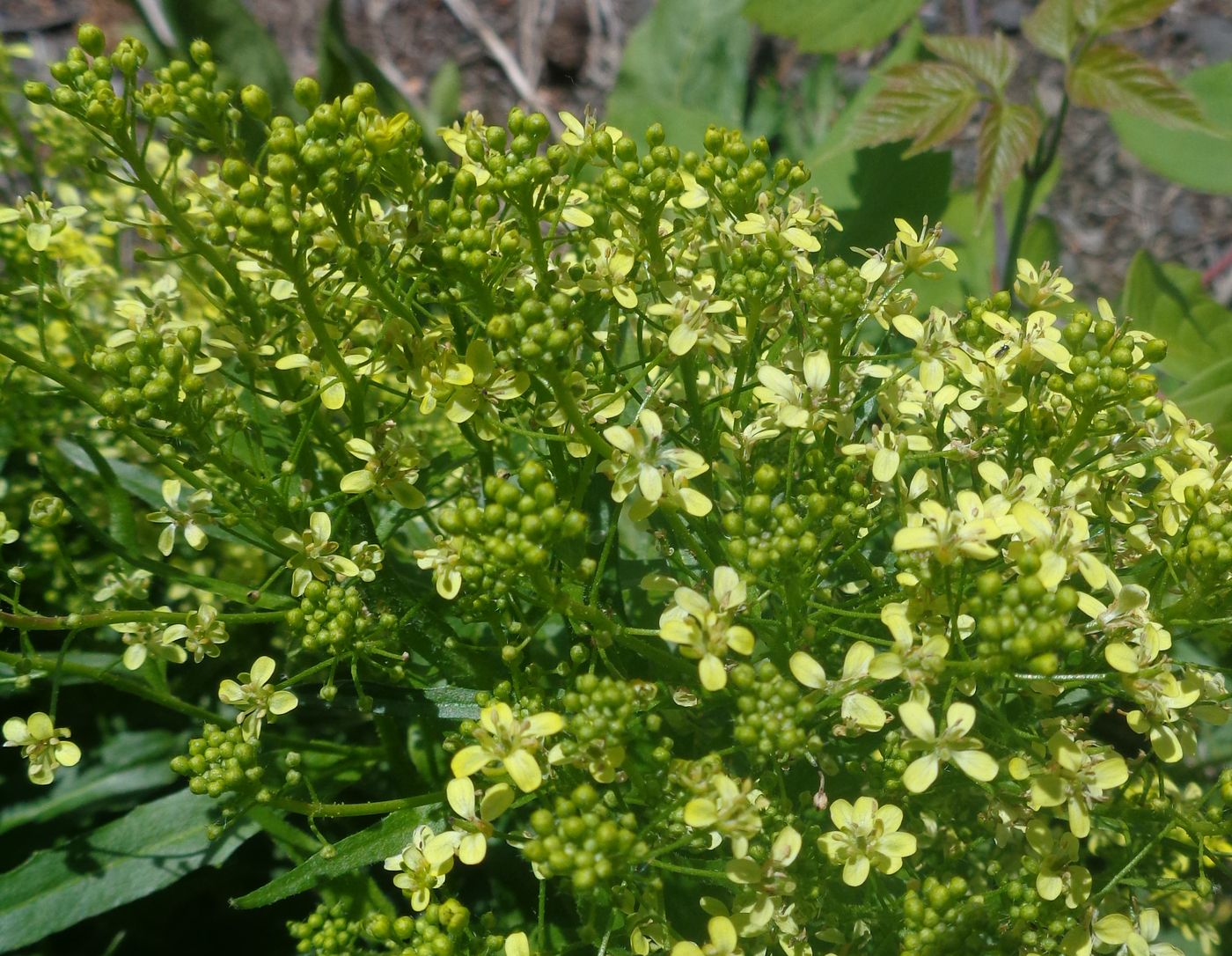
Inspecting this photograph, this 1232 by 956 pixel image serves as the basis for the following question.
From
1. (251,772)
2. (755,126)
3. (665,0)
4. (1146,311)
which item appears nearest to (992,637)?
(251,772)

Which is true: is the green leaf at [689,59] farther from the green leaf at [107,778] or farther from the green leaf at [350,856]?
the green leaf at [350,856]

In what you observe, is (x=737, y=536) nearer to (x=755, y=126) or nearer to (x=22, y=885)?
(x=22, y=885)

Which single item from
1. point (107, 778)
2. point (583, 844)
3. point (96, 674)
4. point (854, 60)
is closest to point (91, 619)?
point (96, 674)

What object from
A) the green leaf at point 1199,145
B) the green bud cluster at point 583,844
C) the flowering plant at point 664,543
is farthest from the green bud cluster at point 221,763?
the green leaf at point 1199,145

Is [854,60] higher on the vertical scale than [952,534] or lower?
higher

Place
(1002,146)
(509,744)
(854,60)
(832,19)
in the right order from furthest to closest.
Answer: (854,60), (832,19), (1002,146), (509,744)

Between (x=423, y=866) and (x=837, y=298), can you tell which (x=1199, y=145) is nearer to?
(x=837, y=298)
